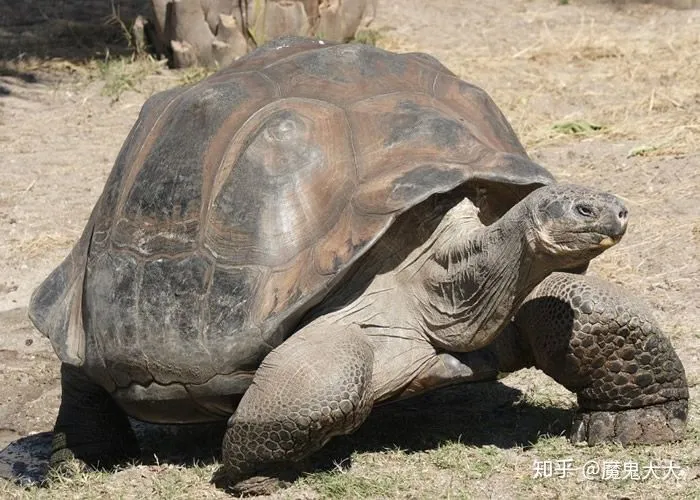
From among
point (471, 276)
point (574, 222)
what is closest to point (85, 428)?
point (471, 276)

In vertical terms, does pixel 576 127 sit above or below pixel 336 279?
below

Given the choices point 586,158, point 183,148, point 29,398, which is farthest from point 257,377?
point 586,158

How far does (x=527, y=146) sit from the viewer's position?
7961mm

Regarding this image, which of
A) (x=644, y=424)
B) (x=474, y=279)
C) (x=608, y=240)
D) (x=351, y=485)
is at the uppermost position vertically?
(x=608, y=240)

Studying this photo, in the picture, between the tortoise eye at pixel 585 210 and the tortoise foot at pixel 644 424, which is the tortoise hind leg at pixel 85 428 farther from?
the tortoise eye at pixel 585 210

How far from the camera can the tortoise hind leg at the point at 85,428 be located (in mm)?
4844

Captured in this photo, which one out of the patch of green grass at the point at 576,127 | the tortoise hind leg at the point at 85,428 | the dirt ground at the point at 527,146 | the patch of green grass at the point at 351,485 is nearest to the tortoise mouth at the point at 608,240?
the dirt ground at the point at 527,146

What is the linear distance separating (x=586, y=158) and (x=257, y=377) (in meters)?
4.18

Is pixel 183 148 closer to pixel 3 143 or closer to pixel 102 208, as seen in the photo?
pixel 102 208

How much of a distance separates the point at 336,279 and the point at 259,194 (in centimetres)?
47

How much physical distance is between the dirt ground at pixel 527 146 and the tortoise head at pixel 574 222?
850mm

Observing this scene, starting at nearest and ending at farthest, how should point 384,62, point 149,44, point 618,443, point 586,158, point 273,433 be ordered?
point 273,433
point 618,443
point 384,62
point 586,158
point 149,44

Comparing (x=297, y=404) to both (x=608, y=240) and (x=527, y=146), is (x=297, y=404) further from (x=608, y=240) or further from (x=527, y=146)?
(x=527, y=146)

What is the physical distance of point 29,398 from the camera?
5586 mm
